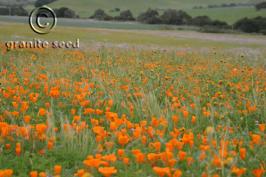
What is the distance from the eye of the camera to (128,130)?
4.46 metres

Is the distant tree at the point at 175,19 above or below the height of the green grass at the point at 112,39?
above

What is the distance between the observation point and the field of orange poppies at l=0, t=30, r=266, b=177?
3348 mm

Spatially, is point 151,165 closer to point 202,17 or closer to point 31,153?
point 31,153

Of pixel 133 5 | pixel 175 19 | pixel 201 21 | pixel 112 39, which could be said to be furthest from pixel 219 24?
pixel 133 5

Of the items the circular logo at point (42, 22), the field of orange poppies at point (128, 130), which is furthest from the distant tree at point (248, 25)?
the field of orange poppies at point (128, 130)

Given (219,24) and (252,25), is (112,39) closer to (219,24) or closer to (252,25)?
(252,25)

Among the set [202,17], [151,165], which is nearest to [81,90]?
[151,165]

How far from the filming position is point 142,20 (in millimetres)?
57188

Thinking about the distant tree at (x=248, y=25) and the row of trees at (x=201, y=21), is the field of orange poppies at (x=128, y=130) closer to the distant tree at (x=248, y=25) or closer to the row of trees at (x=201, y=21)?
the distant tree at (x=248, y=25)

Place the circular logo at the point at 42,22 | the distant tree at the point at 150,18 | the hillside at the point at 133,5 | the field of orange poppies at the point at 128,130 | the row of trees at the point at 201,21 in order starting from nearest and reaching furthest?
1. the field of orange poppies at the point at 128,130
2. the circular logo at the point at 42,22
3. the row of trees at the point at 201,21
4. the distant tree at the point at 150,18
5. the hillside at the point at 133,5

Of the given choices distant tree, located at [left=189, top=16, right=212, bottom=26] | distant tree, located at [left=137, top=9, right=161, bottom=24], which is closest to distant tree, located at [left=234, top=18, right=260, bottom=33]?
distant tree, located at [left=189, top=16, right=212, bottom=26]

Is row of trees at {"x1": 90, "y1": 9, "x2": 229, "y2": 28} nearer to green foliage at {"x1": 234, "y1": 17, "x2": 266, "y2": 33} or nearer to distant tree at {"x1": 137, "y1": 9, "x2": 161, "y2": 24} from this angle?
distant tree at {"x1": 137, "y1": 9, "x2": 161, "y2": 24}

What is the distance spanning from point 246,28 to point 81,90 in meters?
45.7

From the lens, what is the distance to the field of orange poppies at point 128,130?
11.0 ft
